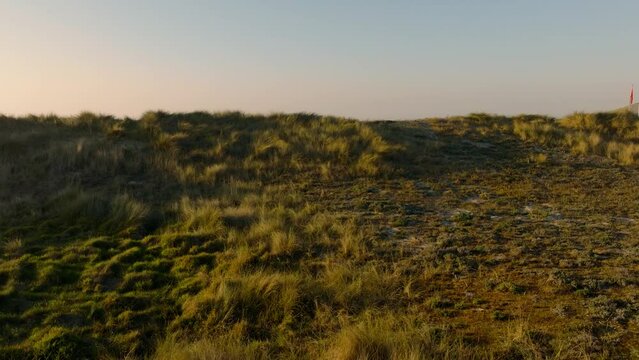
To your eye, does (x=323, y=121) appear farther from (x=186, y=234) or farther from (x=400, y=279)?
(x=400, y=279)

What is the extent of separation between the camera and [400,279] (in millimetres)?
6137

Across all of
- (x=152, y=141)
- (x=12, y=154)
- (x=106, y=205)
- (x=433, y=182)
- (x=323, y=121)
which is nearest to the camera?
(x=106, y=205)

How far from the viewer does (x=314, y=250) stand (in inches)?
288

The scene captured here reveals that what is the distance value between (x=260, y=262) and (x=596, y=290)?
165 inches

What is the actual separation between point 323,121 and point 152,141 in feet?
21.0

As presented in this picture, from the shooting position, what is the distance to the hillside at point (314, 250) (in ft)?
16.0

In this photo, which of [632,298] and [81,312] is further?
[81,312]

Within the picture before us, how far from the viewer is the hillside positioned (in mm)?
4883

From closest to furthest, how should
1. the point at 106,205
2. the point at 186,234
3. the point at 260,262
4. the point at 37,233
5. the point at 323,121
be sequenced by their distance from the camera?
the point at 260,262, the point at 186,234, the point at 37,233, the point at 106,205, the point at 323,121

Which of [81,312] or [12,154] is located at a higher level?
[12,154]

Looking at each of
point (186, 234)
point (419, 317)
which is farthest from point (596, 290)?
point (186, 234)

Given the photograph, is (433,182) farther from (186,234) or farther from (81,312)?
(81,312)

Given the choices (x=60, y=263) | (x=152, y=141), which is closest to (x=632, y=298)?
(x=60, y=263)

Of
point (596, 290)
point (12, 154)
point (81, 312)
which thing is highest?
point (12, 154)
